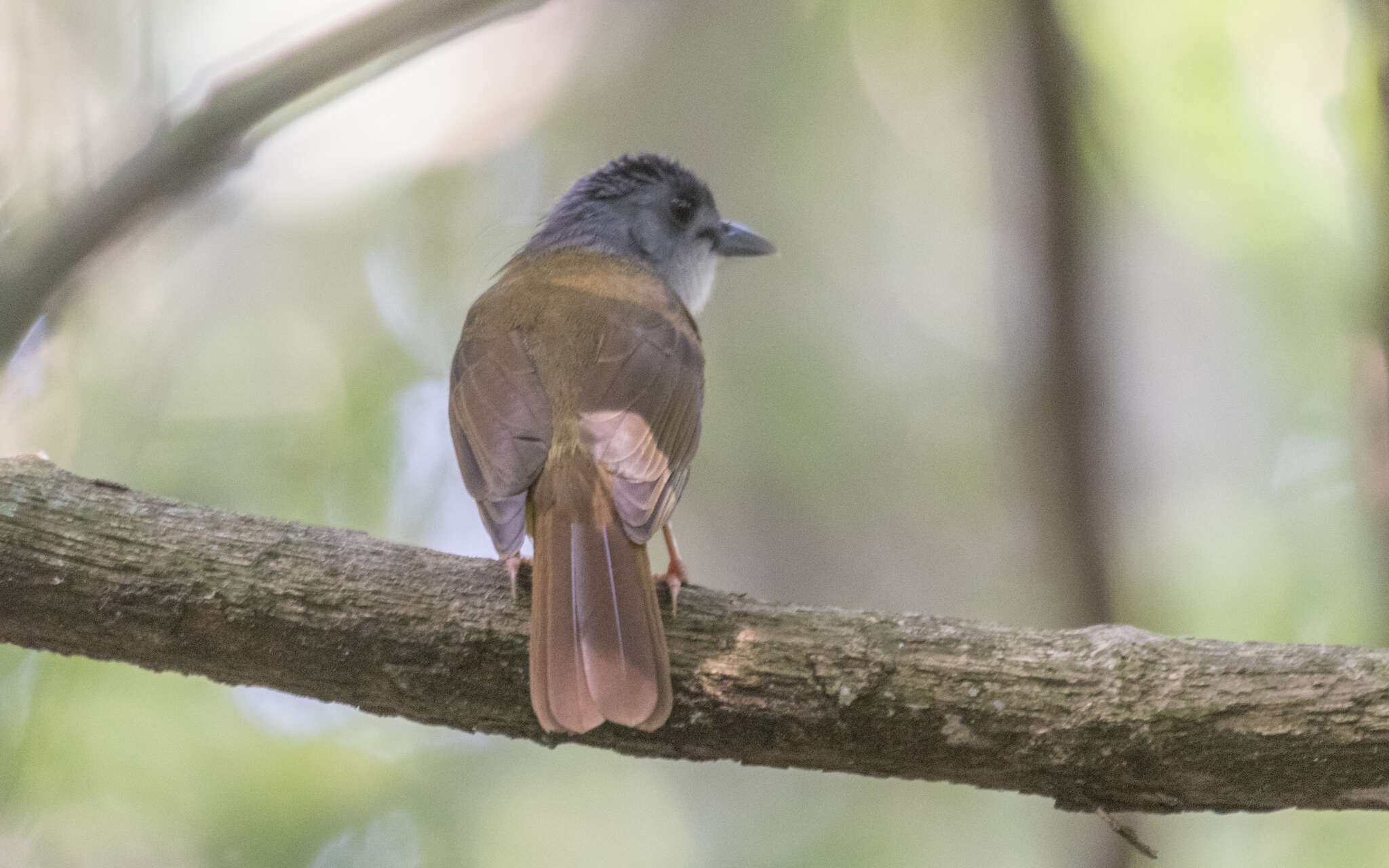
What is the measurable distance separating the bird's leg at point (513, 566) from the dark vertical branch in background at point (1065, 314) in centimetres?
283

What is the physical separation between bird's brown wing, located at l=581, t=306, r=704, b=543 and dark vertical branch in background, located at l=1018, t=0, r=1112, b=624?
1.84 meters

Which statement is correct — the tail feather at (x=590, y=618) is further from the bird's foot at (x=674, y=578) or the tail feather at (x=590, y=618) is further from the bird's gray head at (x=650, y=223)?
the bird's gray head at (x=650, y=223)

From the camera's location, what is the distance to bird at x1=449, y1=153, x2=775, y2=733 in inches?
100

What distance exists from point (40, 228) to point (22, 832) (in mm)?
2292

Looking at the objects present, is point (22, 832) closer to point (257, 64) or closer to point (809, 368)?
point (257, 64)

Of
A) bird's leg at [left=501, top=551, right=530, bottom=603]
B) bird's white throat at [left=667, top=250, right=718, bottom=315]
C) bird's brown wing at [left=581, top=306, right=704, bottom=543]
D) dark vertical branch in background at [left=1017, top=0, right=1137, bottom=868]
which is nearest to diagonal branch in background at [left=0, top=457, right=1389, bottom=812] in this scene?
bird's leg at [left=501, top=551, right=530, bottom=603]

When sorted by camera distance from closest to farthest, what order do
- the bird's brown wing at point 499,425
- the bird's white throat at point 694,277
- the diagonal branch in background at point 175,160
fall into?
the diagonal branch in background at point 175,160, the bird's brown wing at point 499,425, the bird's white throat at point 694,277

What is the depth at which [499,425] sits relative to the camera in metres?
3.22

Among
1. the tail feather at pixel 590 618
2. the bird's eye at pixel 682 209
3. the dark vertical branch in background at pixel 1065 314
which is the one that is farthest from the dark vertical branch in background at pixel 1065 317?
the tail feather at pixel 590 618

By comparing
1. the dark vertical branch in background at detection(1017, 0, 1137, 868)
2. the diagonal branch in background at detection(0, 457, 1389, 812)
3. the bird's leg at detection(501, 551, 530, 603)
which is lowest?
the diagonal branch in background at detection(0, 457, 1389, 812)

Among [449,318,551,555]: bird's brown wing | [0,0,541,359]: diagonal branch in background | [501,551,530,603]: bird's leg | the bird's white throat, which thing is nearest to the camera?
[0,0,541,359]: diagonal branch in background

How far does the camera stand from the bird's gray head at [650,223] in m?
5.00

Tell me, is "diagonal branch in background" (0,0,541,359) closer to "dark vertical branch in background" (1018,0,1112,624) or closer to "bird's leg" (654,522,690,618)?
"bird's leg" (654,522,690,618)

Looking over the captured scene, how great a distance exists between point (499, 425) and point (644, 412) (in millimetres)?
394
